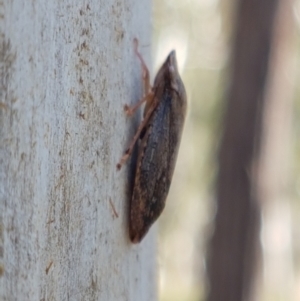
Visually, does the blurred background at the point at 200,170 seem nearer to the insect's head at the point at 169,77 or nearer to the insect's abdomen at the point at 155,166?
the insect's head at the point at 169,77

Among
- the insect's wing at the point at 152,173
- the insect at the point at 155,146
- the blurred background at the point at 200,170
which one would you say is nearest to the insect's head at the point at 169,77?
the insect at the point at 155,146

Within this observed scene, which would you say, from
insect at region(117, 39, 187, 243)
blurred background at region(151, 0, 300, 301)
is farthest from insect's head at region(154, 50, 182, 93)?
blurred background at region(151, 0, 300, 301)

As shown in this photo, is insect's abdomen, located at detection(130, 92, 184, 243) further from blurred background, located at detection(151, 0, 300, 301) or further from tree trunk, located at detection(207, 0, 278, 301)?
blurred background, located at detection(151, 0, 300, 301)

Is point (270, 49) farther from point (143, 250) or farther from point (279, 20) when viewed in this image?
point (143, 250)

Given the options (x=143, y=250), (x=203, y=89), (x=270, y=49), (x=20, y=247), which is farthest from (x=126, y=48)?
(x=203, y=89)

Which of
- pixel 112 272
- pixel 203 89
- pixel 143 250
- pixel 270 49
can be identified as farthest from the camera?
pixel 203 89

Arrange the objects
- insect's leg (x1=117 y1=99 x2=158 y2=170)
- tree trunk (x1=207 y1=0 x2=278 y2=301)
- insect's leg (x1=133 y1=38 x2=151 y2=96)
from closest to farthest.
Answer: insect's leg (x1=117 y1=99 x2=158 y2=170)
insect's leg (x1=133 y1=38 x2=151 y2=96)
tree trunk (x1=207 y1=0 x2=278 y2=301)

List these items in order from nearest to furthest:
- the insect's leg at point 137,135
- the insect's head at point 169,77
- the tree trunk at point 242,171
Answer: the insect's leg at point 137,135 < the insect's head at point 169,77 < the tree trunk at point 242,171
